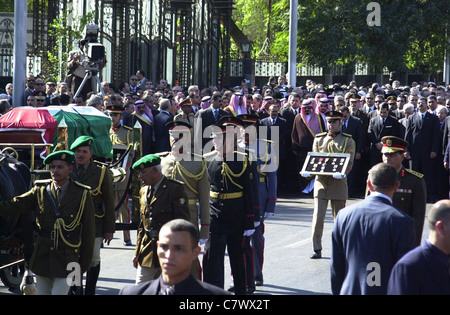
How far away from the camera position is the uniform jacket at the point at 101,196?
28.0 ft

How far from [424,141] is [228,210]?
31.8 feet

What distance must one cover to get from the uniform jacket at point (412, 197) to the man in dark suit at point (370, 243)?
78.3 inches

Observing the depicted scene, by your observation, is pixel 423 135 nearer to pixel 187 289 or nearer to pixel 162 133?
pixel 162 133

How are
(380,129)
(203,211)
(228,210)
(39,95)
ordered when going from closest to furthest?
(203,211) < (228,210) < (39,95) < (380,129)

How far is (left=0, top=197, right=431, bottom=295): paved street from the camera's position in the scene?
9602 millimetres

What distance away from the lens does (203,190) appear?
8664mm

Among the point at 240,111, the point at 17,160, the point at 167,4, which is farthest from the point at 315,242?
the point at 167,4

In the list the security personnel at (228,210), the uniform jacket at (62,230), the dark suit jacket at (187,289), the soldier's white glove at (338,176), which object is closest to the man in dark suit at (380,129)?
the soldier's white glove at (338,176)

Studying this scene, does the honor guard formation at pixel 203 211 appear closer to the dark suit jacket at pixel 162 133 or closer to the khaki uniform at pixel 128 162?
the khaki uniform at pixel 128 162

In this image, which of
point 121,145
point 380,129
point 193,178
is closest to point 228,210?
point 193,178

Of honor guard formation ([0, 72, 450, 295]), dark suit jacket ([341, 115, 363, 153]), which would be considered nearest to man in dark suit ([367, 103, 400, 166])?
dark suit jacket ([341, 115, 363, 153])

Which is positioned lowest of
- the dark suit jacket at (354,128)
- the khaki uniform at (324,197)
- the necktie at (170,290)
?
the khaki uniform at (324,197)

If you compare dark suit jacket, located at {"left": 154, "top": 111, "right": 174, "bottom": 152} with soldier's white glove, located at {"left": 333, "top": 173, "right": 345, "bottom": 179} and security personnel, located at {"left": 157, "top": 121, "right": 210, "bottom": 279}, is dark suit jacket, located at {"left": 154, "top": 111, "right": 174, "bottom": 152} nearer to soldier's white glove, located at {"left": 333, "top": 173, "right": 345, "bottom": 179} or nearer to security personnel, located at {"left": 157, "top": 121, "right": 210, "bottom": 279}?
soldier's white glove, located at {"left": 333, "top": 173, "right": 345, "bottom": 179}
